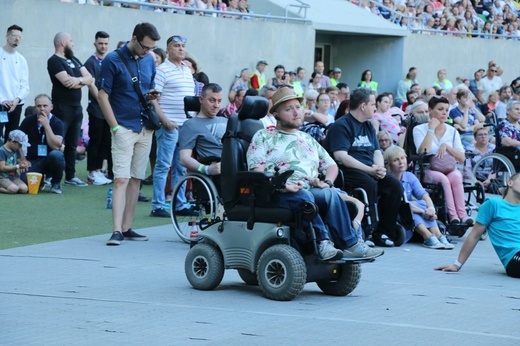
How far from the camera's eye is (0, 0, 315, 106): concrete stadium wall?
19750 mm

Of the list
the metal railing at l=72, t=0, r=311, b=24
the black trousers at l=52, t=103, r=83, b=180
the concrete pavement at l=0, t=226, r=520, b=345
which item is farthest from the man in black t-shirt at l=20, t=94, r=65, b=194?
the metal railing at l=72, t=0, r=311, b=24

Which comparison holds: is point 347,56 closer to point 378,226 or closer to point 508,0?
point 508,0

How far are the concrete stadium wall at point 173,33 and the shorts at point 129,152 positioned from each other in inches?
216

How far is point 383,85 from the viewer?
30.8 metres

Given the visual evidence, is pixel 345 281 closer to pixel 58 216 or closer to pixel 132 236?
pixel 132 236

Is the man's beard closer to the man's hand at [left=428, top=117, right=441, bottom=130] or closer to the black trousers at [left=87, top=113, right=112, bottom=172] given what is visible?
the black trousers at [left=87, top=113, right=112, bottom=172]

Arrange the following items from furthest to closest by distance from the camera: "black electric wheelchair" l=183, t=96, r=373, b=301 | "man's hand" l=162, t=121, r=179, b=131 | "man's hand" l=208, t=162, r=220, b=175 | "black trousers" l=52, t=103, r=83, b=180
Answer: "black trousers" l=52, t=103, r=83, b=180
"man's hand" l=162, t=121, r=179, b=131
"man's hand" l=208, t=162, r=220, b=175
"black electric wheelchair" l=183, t=96, r=373, b=301

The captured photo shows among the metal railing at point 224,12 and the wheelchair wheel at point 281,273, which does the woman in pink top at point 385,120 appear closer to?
the metal railing at point 224,12

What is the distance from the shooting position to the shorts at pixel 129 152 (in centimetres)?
1048

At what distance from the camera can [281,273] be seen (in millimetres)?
7930

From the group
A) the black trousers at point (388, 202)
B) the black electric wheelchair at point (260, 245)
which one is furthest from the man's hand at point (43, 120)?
the black electric wheelchair at point (260, 245)

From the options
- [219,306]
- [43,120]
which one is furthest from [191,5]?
[219,306]

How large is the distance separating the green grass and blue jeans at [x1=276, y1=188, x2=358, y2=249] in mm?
3305

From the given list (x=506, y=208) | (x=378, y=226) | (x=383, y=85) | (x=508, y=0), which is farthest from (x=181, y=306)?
(x=508, y=0)
